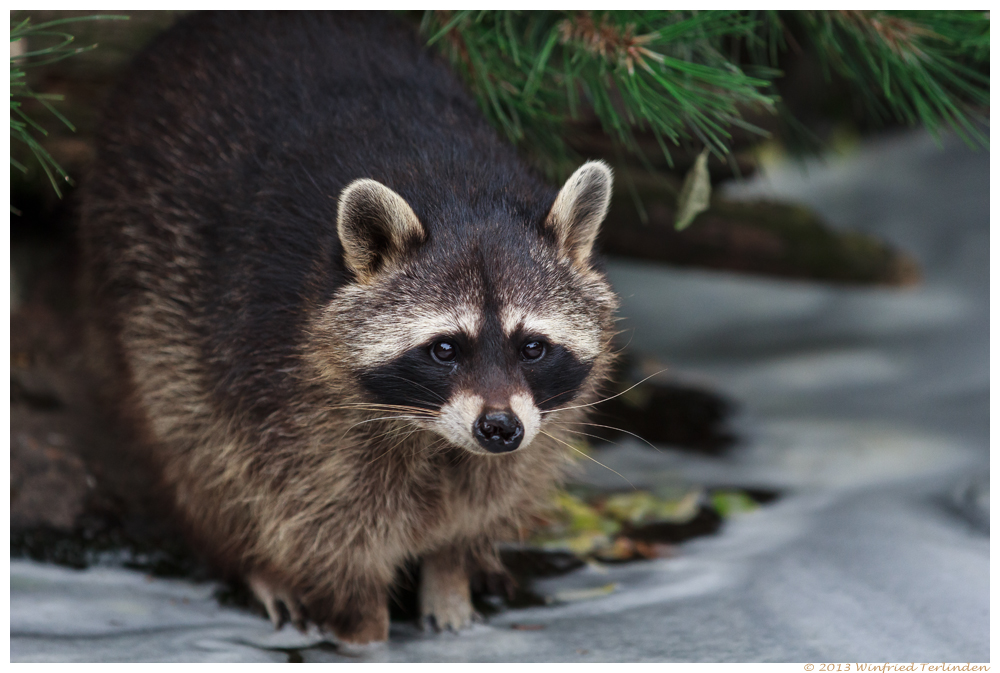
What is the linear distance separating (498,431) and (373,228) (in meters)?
0.73

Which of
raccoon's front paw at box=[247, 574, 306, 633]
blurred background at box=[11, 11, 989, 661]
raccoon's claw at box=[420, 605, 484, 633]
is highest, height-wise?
blurred background at box=[11, 11, 989, 661]

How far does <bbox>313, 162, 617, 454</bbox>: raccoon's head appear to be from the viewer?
9.07ft

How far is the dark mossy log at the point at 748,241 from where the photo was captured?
5508mm

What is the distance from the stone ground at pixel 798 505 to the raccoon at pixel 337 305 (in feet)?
1.22

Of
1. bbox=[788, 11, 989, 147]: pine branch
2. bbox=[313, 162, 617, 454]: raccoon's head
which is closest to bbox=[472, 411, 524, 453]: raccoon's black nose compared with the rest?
bbox=[313, 162, 617, 454]: raccoon's head

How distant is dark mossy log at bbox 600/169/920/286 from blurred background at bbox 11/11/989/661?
16mm

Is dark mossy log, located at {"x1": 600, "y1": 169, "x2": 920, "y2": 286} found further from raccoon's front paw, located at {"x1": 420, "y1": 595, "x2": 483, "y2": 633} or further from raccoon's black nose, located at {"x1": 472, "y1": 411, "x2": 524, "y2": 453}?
raccoon's black nose, located at {"x1": 472, "y1": 411, "x2": 524, "y2": 453}

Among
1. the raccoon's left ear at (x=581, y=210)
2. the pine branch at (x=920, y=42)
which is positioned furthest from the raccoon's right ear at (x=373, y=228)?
the pine branch at (x=920, y=42)

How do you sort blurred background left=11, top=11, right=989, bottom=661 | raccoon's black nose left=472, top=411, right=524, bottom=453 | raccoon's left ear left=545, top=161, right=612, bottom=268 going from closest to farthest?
raccoon's black nose left=472, top=411, right=524, bottom=453 < raccoon's left ear left=545, top=161, right=612, bottom=268 < blurred background left=11, top=11, right=989, bottom=661

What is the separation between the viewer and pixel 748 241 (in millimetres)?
5605

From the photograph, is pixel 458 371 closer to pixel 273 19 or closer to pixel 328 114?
pixel 328 114

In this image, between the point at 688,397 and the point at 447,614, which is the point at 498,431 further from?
the point at 688,397

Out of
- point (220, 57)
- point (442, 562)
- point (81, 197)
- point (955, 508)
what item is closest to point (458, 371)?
point (442, 562)

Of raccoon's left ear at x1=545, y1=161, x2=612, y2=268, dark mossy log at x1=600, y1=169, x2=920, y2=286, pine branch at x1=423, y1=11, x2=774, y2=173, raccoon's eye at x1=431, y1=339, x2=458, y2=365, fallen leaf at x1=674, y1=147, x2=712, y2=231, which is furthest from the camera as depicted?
dark mossy log at x1=600, y1=169, x2=920, y2=286
